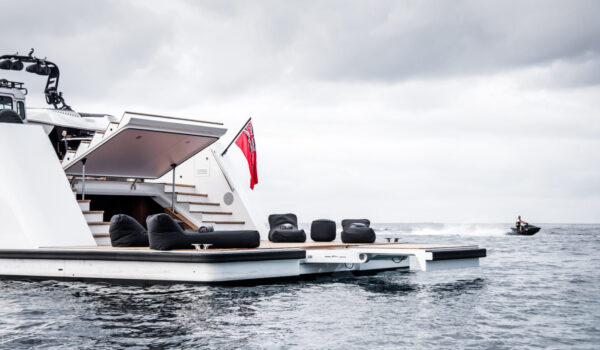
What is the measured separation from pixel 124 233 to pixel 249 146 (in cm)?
544

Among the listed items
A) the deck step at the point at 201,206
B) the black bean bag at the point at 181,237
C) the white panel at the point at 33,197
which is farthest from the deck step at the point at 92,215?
the black bean bag at the point at 181,237

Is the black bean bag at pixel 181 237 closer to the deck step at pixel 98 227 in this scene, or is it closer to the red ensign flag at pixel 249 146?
the deck step at pixel 98 227

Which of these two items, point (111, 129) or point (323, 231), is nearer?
point (111, 129)

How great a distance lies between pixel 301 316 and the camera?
658cm

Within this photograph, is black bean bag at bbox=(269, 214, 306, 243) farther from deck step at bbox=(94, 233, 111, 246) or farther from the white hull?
deck step at bbox=(94, 233, 111, 246)

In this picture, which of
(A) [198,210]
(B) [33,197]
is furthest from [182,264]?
(A) [198,210]

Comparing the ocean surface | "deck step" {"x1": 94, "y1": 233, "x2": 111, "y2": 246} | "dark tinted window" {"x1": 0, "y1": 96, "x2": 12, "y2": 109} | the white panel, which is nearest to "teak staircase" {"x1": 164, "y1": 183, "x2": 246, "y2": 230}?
"deck step" {"x1": 94, "y1": 233, "x2": 111, "y2": 246}

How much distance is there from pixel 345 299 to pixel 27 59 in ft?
33.9

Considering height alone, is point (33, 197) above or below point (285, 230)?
above

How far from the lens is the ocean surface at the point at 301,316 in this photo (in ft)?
17.9

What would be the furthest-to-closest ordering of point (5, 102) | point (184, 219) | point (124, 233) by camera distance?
point (184, 219) < point (5, 102) < point (124, 233)

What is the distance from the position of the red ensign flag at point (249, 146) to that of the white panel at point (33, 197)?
15.8 ft

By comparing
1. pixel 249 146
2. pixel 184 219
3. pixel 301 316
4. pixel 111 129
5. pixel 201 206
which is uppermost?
pixel 249 146

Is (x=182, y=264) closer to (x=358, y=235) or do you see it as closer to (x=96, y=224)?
(x=96, y=224)
